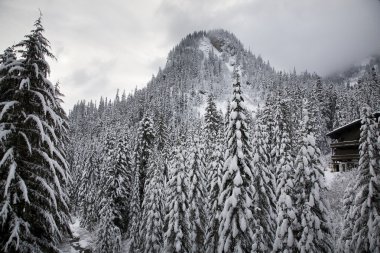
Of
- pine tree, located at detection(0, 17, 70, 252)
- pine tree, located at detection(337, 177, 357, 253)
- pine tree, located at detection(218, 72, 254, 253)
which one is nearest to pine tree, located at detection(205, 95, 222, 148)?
pine tree, located at detection(218, 72, 254, 253)

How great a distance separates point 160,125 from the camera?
43.1 metres

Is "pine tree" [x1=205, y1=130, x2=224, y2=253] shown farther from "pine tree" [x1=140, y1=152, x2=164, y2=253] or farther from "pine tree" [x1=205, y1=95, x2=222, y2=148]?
"pine tree" [x1=205, y1=95, x2=222, y2=148]

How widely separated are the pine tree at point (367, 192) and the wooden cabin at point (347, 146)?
23.3 meters

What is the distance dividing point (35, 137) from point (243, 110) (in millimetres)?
14265

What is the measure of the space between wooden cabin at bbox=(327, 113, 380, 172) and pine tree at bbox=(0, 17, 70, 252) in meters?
43.3

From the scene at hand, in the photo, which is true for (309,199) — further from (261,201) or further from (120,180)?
(120,180)

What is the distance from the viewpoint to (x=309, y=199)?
59.9ft

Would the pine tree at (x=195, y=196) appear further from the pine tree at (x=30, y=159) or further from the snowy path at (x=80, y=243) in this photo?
the snowy path at (x=80, y=243)

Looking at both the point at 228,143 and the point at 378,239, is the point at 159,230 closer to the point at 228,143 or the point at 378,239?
the point at 228,143

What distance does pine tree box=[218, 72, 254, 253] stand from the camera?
18.5m

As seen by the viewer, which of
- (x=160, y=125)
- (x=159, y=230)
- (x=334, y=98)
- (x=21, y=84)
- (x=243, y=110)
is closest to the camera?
(x=21, y=84)

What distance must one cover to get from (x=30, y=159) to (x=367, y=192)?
23.2 meters

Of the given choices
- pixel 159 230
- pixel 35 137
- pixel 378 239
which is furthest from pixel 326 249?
pixel 35 137

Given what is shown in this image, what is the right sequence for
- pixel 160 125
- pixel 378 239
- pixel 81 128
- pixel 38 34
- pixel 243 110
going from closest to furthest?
1. pixel 38 34
2. pixel 378 239
3. pixel 243 110
4. pixel 160 125
5. pixel 81 128
